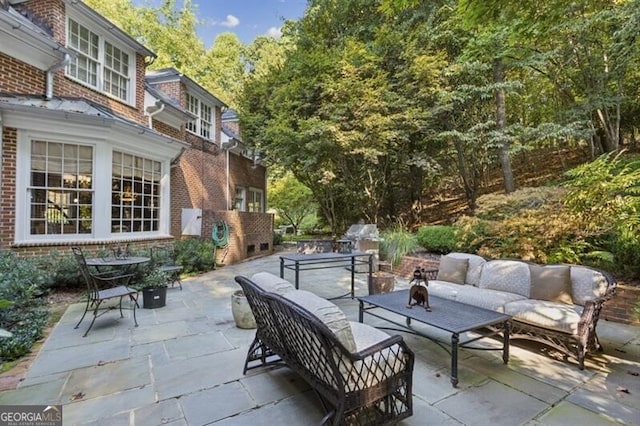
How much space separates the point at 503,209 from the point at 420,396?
5.40m

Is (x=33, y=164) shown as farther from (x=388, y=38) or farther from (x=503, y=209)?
(x=388, y=38)

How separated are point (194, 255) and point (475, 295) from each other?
22.3ft

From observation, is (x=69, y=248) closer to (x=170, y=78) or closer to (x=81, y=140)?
(x=81, y=140)

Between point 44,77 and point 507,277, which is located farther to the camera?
point 44,77

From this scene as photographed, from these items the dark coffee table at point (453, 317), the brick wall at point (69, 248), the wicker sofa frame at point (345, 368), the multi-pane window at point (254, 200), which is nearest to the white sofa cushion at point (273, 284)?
the wicker sofa frame at point (345, 368)

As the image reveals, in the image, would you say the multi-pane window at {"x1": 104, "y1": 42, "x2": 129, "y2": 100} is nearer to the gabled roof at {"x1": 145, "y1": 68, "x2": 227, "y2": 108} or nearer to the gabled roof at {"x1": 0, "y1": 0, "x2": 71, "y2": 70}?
the gabled roof at {"x1": 0, "y1": 0, "x2": 71, "y2": 70}

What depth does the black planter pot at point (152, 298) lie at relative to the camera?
523 centimetres

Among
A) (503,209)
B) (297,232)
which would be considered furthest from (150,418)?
(297,232)

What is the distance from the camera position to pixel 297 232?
22.4 meters

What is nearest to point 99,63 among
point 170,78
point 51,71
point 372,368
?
point 51,71

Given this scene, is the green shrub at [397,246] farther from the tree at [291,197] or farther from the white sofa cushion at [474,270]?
the tree at [291,197]

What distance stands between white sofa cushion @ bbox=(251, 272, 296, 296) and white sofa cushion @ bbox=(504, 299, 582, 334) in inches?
112

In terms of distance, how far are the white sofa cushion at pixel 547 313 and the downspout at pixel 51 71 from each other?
8.88 meters

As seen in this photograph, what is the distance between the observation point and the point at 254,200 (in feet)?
52.2
